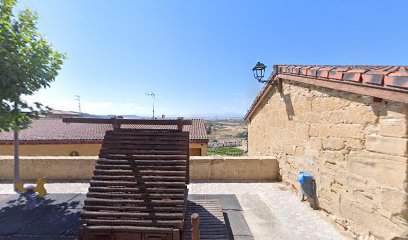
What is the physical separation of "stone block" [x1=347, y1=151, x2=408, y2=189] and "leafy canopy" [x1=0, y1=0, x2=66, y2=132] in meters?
8.21

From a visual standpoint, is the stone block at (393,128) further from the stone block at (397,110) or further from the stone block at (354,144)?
the stone block at (354,144)

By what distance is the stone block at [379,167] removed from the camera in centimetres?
351

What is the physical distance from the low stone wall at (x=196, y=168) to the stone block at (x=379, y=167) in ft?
13.8

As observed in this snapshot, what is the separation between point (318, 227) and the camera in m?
5.00

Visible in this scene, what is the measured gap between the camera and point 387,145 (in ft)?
12.3

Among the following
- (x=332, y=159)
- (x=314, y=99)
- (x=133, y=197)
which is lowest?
(x=133, y=197)

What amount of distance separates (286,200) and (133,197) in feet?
14.5

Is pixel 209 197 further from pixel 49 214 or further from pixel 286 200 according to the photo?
pixel 49 214

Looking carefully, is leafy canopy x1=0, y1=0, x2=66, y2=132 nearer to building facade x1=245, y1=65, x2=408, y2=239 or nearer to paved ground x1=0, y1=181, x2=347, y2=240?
paved ground x1=0, y1=181, x2=347, y2=240

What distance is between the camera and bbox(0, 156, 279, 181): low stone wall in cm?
870

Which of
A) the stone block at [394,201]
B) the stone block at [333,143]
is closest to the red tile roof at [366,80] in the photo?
the stone block at [333,143]

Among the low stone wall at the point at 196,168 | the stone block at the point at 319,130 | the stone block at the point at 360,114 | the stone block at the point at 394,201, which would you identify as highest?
the stone block at the point at 360,114

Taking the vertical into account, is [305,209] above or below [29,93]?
below

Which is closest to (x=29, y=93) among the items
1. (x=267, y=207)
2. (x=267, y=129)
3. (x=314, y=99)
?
(x=267, y=207)
